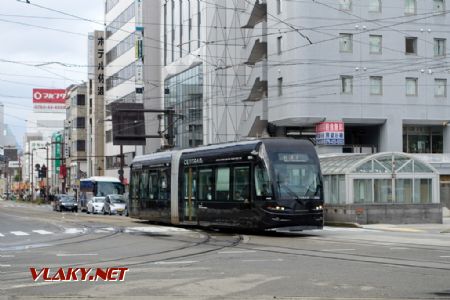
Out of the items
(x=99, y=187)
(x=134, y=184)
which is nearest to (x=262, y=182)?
(x=134, y=184)

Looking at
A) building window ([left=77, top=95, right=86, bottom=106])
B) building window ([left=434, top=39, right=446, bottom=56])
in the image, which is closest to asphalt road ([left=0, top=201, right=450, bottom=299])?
building window ([left=434, top=39, right=446, bottom=56])

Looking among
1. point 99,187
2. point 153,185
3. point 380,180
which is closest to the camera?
point 153,185

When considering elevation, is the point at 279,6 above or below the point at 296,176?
above

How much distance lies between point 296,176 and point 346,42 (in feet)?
97.5

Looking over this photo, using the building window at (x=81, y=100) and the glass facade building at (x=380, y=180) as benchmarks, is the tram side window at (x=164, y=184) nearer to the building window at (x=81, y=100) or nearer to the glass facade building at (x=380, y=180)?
the glass facade building at (x=380, y=180)

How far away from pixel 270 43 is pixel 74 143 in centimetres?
7048

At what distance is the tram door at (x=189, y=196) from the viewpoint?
27.8 meters

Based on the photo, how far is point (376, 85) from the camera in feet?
173

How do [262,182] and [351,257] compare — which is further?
[262,182]

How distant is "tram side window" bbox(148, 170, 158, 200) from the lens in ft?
104

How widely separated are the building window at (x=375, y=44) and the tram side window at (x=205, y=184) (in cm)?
2846

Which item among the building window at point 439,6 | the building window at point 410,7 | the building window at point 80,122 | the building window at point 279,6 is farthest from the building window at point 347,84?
the building window at point 80,122

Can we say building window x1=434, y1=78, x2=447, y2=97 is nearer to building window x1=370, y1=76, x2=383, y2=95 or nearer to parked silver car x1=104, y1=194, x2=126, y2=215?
building window x1=370, y1=76, x2=383, y2=95

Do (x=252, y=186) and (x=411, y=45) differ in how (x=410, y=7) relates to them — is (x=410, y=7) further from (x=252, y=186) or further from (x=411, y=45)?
(x=252, y=186)
